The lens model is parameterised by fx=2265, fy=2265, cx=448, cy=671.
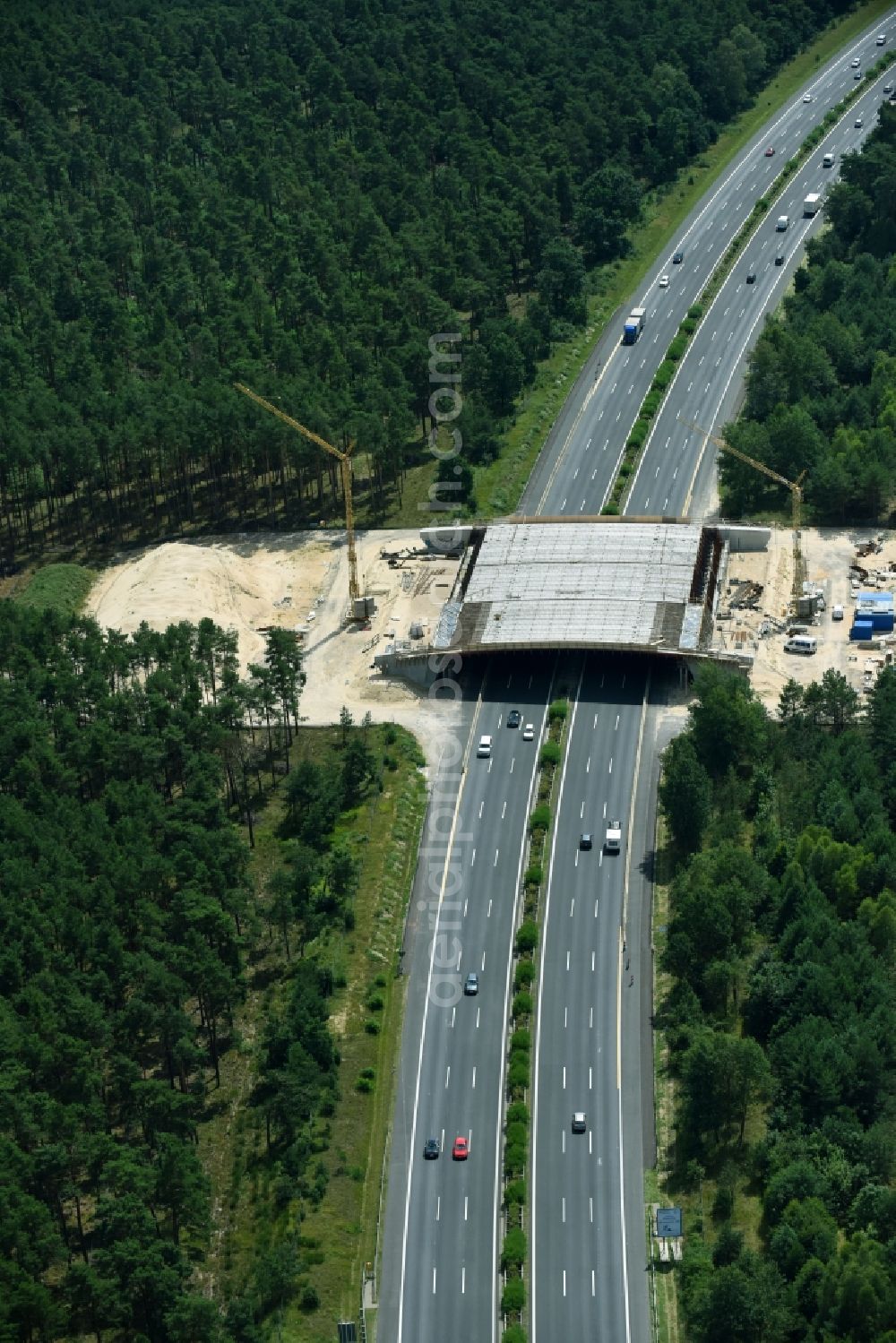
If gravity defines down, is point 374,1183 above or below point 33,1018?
below

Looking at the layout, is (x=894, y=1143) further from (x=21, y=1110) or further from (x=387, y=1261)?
(x=21, y=1110)

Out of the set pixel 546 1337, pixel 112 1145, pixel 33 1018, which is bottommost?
pixel 546 1337

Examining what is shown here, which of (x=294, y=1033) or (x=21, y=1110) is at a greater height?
(x=294, y=1033)

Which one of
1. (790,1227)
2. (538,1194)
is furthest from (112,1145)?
(790,1227)

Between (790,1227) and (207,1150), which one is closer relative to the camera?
(790,1227)

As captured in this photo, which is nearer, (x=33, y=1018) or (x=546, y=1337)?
(x=546, y=1337)

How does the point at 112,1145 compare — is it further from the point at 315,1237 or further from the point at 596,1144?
the point at 596,1144

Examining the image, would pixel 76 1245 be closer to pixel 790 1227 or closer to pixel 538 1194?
pixel 538 1194

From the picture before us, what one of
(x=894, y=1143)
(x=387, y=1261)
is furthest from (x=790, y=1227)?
(x=387, y=1261)
